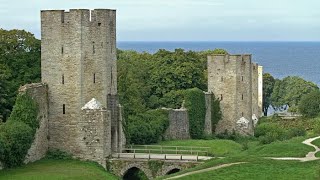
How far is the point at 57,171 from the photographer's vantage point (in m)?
36.1

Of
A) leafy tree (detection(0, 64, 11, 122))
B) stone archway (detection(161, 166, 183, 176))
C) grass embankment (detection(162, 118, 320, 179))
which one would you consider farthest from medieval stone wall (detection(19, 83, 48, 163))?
grass embankment (detection(162, 118, 320, 179))

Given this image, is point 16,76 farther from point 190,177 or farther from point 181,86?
point 181,86

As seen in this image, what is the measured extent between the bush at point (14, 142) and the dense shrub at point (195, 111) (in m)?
17.1

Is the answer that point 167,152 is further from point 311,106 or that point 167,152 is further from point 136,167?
point 311,106

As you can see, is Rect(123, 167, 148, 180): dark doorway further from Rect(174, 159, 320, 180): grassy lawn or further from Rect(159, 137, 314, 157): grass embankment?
Rect(174, 159, 320, 180): grassy lawn

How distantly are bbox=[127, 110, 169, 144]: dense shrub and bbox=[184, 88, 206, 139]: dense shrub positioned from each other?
3.09 meters

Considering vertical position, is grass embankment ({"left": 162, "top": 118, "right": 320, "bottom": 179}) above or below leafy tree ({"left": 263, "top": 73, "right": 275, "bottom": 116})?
below

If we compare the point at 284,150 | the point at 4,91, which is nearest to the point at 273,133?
the point at 284,150

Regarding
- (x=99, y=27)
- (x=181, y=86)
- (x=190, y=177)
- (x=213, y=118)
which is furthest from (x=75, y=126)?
(x=181, y=86)

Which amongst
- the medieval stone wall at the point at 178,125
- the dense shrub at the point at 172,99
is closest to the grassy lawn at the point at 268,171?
the medieval stone wall at the point at 178,125

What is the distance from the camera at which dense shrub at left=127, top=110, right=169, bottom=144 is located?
45.8m

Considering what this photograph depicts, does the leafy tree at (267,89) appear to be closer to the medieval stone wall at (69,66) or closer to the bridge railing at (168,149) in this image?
the bridge railing at (168,149)

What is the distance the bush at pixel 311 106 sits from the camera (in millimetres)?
→ 73062

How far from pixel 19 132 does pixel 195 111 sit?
19093 millimetres
